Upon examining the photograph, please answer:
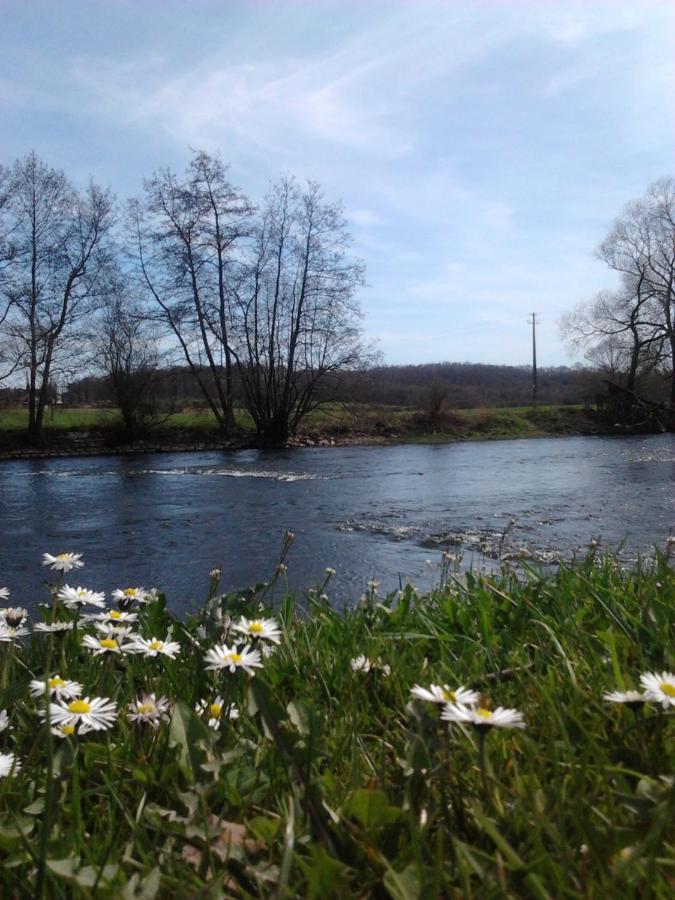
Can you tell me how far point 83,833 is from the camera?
125cm

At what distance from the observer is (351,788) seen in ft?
4.15

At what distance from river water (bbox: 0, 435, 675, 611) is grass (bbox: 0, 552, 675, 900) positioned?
1.99 meters

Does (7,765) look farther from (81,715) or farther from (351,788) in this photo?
(351,788)

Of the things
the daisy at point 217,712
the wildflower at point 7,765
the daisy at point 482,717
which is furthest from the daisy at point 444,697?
the wildflower at point 7,765

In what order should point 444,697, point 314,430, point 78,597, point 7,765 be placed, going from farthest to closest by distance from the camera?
A: point 314,430 < point 78,597 < point 7,765 < point 444,697

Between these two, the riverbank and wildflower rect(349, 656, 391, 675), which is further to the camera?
the riverbank

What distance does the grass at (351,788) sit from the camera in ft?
3.06

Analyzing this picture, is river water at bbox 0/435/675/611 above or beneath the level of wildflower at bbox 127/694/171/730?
beneath

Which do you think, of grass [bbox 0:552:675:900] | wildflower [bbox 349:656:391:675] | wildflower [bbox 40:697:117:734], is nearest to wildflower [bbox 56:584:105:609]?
grass [bbox 0:552:675:900]

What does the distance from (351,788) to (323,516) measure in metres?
8.35

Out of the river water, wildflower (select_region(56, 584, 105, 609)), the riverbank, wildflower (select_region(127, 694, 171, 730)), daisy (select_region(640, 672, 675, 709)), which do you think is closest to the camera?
daisy (select_region(640, 672, 675, 709))

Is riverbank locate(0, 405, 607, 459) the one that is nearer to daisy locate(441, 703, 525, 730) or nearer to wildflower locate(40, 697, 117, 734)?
wildflower locate(40, 697, 117, 734)

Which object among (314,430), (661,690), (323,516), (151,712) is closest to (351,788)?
(151,712)

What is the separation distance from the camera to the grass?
3.06 feet
